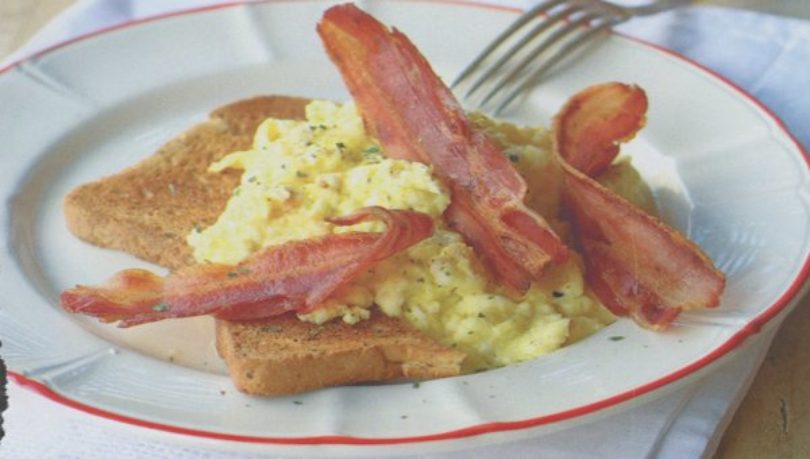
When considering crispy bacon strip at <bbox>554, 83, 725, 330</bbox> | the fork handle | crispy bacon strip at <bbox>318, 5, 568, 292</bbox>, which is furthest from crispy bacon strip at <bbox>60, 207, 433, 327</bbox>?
the fork handle

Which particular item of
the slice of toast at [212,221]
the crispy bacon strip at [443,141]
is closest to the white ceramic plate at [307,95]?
the slice of toast at [212,221]

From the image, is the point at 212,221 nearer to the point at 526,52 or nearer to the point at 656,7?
the point at 526,52

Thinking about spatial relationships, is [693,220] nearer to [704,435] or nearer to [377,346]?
[704,435]

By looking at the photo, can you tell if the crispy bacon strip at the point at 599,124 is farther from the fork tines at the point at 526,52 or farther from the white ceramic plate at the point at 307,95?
the fork tines at the point at 526,52

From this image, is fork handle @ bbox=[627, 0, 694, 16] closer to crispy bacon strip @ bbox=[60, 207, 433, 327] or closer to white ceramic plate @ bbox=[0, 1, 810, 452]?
white ceramic plate @ bbox=[0, 1, 810, 452]

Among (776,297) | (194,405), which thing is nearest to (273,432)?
(194,405)

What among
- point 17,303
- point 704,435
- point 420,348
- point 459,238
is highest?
point 17,303

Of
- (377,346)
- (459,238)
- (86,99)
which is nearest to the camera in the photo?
(377,346)
